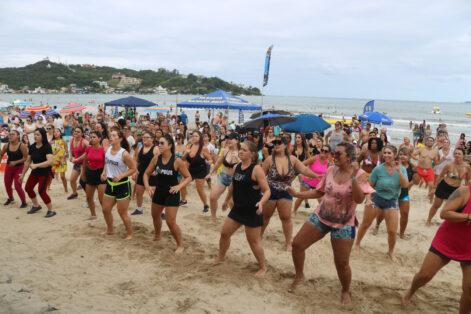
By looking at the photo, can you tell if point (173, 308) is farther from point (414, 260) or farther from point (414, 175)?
point (414, 175)

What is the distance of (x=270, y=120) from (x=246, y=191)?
→ 7.82 meters

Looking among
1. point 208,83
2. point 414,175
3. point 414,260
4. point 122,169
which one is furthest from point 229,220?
point 208,83

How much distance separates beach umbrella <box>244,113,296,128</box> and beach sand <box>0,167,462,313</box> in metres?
5.56

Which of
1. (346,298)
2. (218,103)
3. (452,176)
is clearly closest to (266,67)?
(218,103)

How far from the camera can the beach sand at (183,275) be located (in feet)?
11.4

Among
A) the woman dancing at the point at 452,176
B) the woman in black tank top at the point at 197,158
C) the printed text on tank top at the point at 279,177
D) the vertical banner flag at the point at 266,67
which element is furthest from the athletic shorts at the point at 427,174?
the vertical banner flag at the point at 266,67

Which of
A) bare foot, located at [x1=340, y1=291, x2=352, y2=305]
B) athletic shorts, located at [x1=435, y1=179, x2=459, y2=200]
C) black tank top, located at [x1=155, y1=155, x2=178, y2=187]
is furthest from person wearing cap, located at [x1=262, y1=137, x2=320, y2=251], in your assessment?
athletic shorts, located at [x1=435, y1=179, x2=459, y2=200]

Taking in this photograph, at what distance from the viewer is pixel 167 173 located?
4707 mm

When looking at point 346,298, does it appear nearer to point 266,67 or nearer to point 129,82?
point 266,67

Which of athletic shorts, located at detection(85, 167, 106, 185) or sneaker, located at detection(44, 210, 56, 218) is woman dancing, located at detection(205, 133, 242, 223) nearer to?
athletic shorts, located at detection(85, 167, 106, 185)

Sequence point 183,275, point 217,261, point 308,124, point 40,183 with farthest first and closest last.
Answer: point 308,124 → point 40,183 → point 217,261 → point 183,275

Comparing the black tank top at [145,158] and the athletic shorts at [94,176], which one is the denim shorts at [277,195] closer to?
the black tank top at [145,158]

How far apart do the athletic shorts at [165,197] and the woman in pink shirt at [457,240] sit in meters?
3.19

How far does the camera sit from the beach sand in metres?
3.47
